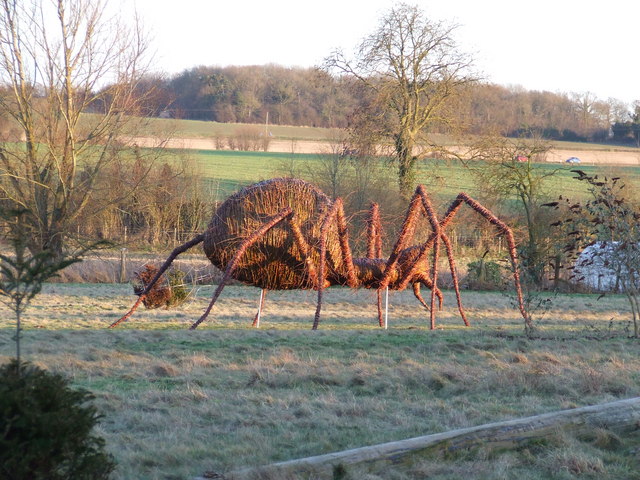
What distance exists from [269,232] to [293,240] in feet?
1.14

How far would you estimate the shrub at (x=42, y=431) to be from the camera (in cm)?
321

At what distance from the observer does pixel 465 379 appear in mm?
7258

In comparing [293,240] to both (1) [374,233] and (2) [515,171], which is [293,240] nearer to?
(1) [374,233]

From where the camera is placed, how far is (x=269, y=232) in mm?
10070

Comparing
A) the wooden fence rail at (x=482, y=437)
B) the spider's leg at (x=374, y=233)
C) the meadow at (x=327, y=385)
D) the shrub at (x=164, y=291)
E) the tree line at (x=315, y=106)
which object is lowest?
the shrub at (x=164, y=291)

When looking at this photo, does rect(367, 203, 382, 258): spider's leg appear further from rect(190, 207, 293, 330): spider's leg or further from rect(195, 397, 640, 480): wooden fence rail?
rect(195, 397, 640, 480): wooden fence rail

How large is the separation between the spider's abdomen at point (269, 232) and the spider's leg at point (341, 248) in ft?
0.44

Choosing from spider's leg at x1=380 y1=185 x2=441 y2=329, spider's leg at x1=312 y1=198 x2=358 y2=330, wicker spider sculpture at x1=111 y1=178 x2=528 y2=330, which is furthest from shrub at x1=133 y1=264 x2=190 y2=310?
spider's leg at x1=380 y1=185 x2=441 y2=329

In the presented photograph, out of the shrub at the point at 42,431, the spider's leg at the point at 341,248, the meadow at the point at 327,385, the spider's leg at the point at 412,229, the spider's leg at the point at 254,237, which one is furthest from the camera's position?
the spider's leg at the point at 412,229

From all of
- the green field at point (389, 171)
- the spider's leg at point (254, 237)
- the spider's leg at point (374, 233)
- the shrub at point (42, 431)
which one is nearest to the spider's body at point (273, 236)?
the spider's leg at point (254, 237)

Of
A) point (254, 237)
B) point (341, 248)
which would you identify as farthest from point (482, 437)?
point (341, 248)

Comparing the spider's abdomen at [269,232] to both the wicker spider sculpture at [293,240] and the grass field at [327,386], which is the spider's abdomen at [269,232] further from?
the grass field at [327,386]

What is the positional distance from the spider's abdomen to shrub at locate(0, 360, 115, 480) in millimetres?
6499

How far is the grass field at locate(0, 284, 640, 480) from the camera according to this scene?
16.1 ft
